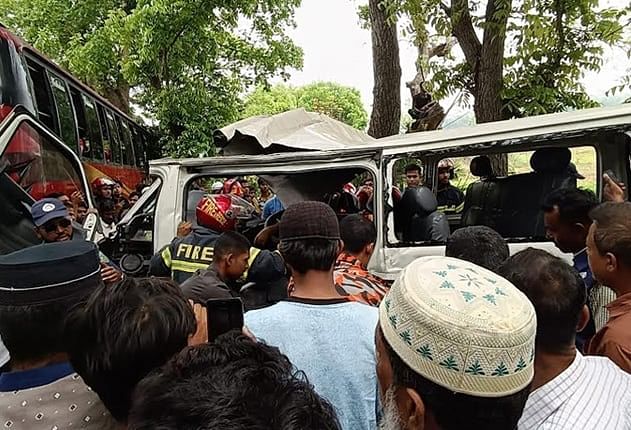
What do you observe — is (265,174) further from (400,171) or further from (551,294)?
(551,294)

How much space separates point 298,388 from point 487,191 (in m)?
4.52

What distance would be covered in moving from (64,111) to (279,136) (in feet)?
15.2

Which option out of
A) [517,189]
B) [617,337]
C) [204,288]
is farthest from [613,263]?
[517,189]

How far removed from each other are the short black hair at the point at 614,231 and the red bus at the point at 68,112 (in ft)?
11.1

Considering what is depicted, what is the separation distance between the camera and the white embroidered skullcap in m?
1.18

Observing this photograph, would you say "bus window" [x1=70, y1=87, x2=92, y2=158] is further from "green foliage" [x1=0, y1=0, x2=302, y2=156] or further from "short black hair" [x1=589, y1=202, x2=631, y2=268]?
"short black hair" [x1=589, y1=202, x2=631, y2=268]

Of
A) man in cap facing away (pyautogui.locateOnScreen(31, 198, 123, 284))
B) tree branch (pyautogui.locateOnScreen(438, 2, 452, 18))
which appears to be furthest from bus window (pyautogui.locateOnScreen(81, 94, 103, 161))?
man in cap facing away (pyautogui.locateOnScreen(31, 198, 123, 284))

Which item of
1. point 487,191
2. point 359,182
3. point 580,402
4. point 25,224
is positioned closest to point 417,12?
point 359,182

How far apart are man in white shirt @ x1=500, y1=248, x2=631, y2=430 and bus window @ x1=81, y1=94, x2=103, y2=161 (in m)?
9.13

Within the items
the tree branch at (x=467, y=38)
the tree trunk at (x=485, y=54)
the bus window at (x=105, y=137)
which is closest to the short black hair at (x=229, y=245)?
the tree trunk at (x=485, y=54)

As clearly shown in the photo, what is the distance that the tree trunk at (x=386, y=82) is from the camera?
919 cm

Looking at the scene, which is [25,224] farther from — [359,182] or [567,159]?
[359,182]

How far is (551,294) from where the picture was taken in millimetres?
1829

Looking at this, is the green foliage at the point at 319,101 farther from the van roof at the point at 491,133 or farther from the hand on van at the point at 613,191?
the hand on van at the point at 613,191
